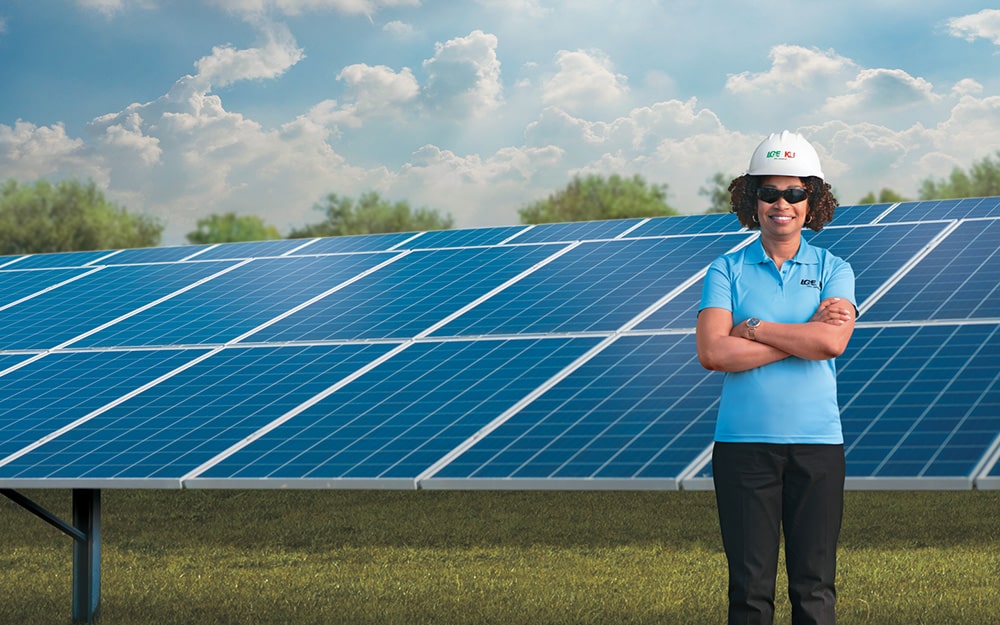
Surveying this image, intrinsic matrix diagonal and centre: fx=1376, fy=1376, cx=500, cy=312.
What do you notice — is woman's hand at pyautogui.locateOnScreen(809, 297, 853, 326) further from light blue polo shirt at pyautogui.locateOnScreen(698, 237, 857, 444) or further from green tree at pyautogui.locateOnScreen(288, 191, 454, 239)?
green tree at pyautogui.locateOnScreen(288, 191, 454, 239)

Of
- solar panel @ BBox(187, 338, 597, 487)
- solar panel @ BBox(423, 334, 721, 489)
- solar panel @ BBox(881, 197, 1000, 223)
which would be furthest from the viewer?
solar panel @ BBox(881, 197, 1000, 223)

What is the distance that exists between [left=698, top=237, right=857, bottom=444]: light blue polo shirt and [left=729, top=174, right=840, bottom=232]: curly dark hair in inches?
7.3

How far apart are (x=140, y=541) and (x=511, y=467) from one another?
53.3ft

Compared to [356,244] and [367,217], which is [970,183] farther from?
[356,244]

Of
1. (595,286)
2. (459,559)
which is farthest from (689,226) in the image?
(459,559)

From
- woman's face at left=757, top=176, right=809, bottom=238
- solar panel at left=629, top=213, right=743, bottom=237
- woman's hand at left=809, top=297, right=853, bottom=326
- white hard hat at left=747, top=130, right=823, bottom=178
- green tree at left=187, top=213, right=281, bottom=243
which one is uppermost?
white hard hat at left=747, top=130, right=823, bottom=178

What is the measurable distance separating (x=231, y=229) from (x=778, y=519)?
8374cm

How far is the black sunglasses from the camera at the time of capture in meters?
6.95

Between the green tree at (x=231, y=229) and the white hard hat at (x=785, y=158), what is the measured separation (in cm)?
8071

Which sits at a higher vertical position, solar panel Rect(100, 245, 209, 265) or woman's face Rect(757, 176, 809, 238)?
woman's face Rect(757, 176, 809, 238)

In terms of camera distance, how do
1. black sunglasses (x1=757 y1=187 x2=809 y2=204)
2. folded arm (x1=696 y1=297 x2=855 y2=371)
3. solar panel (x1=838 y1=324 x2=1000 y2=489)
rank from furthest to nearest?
solar panel (x1=838 y1=324 x2=1000 y2=489) < black sunglasses (x1=757 y1=187 x2=809 y2=204) < folded arm (x1=696 y1=297 x2=855 y2=371)

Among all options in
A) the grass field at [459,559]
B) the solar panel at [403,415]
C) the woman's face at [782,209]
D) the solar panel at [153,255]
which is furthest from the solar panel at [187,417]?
the solar panel at [153,255]

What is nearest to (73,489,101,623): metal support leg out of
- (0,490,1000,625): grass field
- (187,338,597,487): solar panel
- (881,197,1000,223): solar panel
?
(0,490,1000,625): grass field

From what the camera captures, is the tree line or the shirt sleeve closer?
the shirt sleeve
